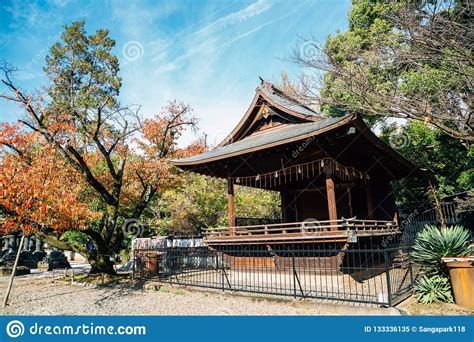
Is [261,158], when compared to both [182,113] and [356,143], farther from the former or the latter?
[182,113]

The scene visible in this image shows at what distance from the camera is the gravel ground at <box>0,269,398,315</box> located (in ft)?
25.4

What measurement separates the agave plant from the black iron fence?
44cm

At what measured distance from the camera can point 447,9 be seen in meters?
8.55

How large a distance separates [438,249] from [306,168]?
5.67 metres

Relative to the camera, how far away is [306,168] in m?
12.7

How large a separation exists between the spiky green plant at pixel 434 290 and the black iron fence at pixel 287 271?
0.35 meters

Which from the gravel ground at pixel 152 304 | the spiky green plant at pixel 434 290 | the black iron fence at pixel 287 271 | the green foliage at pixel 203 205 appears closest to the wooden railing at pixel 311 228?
the black iron fence at pixel 287 271

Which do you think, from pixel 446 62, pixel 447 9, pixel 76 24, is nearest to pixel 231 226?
pixel 446 62

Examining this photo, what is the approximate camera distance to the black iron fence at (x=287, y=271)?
30.6ft

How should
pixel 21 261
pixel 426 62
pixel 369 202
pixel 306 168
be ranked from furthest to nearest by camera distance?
pixel 21 261 < pixel 369 202 < pixel 306 168 < pixel 426 62

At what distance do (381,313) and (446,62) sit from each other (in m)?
7.04

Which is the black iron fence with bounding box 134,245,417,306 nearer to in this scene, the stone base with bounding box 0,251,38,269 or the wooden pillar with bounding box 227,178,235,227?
the wooden pillar with bounding box 227,178,235,227

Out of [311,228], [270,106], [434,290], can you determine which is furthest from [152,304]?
[270,106]

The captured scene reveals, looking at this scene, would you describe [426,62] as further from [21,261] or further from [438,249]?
[21,261]
